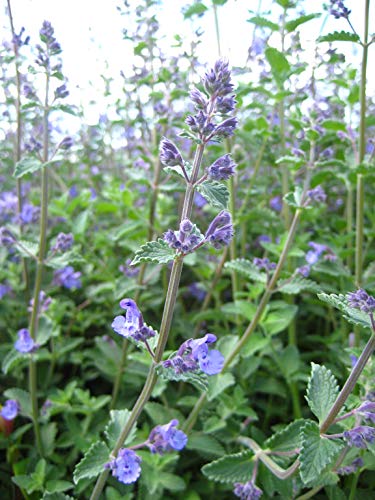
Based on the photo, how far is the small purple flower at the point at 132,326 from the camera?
5.41 feet

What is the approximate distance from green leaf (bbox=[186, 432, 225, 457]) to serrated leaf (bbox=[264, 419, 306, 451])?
41 centimetres

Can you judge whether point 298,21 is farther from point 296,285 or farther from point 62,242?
point 62,242

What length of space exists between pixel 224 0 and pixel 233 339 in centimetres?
229

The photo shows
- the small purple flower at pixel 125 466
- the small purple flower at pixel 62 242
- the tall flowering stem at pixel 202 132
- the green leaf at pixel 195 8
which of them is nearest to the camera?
the tall flowering stem at pixel 202 132

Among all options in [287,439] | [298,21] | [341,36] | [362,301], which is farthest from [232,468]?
[298,21]

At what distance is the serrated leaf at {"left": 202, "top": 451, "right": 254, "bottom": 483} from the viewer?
6.59 ft

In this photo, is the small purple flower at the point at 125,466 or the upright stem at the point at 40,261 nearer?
the small purple flower at the point at 125,466

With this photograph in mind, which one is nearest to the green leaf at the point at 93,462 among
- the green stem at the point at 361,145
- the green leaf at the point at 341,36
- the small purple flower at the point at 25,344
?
the small purple flower at the point at 25,344

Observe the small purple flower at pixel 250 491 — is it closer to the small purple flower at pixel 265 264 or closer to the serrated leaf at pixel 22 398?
the small purple flower at pixel 265 264

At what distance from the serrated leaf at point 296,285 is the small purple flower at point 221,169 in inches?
39.9

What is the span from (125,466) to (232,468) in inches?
22.1

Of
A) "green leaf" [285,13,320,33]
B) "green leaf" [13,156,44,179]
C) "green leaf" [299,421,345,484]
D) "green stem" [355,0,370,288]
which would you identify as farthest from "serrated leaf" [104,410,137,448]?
"green leaf" [285,13,320,33]

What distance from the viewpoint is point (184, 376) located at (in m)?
1.59

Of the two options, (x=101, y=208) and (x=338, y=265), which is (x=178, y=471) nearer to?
(x=338, y=265)
